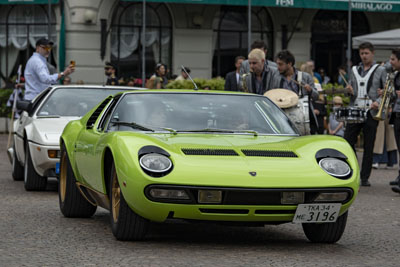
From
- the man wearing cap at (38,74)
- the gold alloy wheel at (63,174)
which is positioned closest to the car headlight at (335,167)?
the gold alloy wheel at (63,174)

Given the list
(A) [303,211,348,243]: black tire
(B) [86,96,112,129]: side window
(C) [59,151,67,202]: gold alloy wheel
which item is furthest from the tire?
(C) [59,151,67,202]: gold alloy wheel

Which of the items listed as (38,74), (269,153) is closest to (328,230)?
(269,153)

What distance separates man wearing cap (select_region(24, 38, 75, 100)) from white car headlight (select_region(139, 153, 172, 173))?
7679 mm

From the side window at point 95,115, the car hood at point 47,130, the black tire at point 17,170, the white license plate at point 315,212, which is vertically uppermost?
the side window at point 95,115

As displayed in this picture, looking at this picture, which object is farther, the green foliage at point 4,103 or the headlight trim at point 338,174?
the green foliage at point 4,103

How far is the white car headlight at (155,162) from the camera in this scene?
6821mm

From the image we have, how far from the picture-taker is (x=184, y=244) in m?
7.29

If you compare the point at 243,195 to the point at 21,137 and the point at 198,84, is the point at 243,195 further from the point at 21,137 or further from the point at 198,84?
the point at 198,84

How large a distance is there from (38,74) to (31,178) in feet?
10.8

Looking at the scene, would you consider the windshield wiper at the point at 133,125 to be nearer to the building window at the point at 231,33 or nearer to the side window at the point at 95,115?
the side window at the point at 95,115

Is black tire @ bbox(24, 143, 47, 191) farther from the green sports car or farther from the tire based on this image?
the tire

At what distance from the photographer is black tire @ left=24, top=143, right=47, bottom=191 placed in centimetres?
1156

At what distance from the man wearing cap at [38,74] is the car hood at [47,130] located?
2522 mm

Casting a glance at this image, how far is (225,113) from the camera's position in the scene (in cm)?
812
